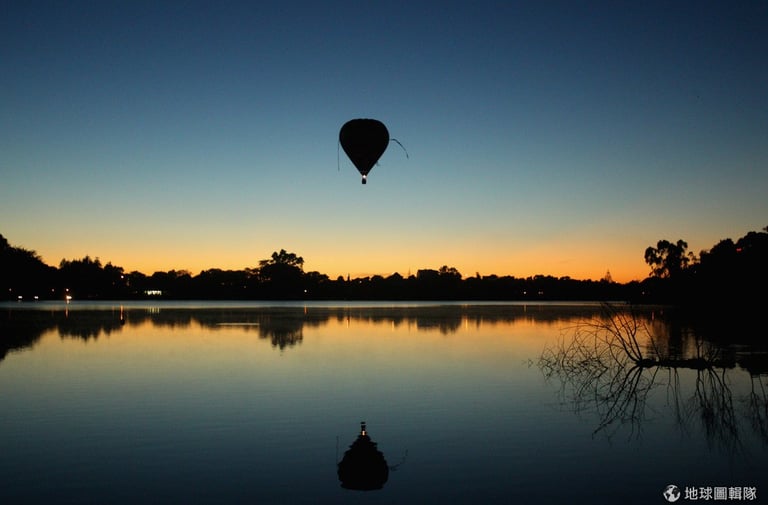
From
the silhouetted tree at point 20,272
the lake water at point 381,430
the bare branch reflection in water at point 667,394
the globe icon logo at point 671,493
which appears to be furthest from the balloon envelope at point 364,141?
the silhouetted tree at point 20,272

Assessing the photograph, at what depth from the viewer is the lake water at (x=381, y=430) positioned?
8.68 meters

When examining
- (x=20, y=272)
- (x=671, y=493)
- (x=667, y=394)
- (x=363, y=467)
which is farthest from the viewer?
(x=20, y=272)

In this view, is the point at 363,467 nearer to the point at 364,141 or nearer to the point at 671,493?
the point at 671,493

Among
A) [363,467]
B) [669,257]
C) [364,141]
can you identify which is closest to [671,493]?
[363,467]

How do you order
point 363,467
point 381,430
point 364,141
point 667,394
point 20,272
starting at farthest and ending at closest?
point 20,272 < point 364,141 < point 667,394 < point 381,430 < point 363,467

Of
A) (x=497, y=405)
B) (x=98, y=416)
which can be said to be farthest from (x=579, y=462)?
(x=98, y=416)

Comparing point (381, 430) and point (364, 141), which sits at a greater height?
point (364, 141)

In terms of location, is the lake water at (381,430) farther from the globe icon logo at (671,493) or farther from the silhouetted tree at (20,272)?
the silhouetted tree at (20,272)

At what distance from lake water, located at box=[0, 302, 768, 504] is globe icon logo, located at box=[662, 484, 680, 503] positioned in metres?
0.08

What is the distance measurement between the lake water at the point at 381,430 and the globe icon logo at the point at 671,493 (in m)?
0.08

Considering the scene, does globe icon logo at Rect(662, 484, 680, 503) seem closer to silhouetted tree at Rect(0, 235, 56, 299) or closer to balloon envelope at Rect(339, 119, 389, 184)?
balloon envelope at Rect(339, 119, 389, 184)

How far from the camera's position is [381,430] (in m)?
12.2

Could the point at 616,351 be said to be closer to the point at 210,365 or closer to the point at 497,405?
the point at 497,405

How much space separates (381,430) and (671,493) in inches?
200
